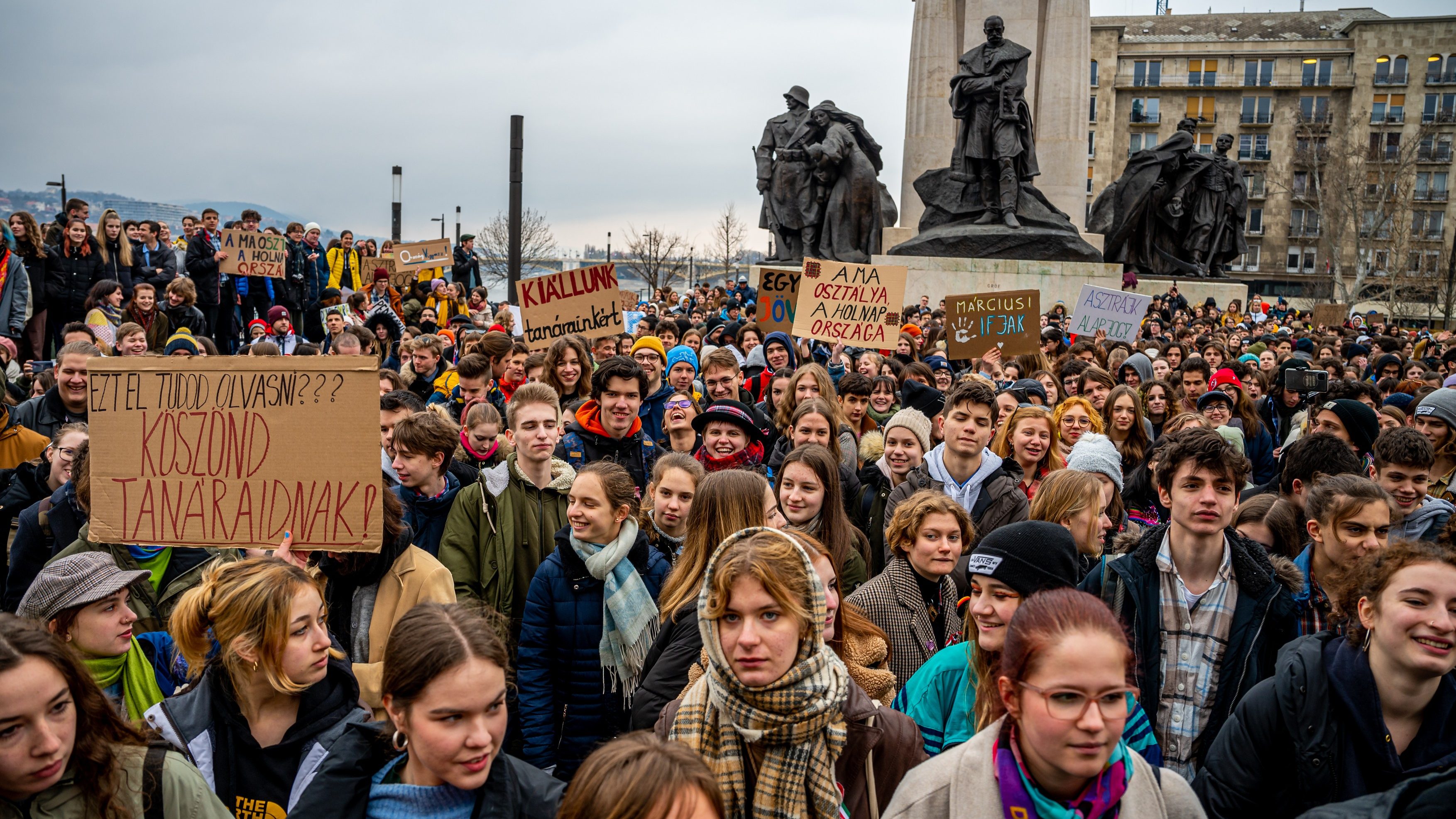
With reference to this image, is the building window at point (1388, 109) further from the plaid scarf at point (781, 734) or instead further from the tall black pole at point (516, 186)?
the plaid scarf at point (781, 734)

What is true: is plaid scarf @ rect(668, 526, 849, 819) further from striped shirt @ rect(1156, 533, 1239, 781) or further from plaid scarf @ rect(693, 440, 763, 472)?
plaid scarf @ rect(693, 440, 763, 472)

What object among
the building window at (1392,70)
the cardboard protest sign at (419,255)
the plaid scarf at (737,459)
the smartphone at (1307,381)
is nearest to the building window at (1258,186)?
the building window at (1392,70)

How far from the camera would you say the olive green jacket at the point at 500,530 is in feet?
15.6

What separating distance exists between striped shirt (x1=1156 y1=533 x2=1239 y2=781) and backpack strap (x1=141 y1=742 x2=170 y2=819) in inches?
116

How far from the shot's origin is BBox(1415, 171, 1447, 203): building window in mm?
76062

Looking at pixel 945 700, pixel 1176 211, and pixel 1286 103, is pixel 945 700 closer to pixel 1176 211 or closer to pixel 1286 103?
pixel 1176 211

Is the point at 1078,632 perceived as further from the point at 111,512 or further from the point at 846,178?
the point at 846,178

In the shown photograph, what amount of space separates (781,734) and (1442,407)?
538 cm

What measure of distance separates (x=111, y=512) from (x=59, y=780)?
1.94 metres

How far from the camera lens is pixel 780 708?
2.54 metres

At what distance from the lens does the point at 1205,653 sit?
3.55m

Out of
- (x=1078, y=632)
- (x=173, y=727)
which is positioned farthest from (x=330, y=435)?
(x=1078, y=632)

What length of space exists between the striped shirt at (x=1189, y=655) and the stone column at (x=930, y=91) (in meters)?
22.9

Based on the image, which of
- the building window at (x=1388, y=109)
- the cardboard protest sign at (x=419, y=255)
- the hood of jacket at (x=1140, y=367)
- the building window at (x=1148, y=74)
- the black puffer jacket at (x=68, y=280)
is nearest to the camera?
the hood of jacket at (x=1140, y=367)
